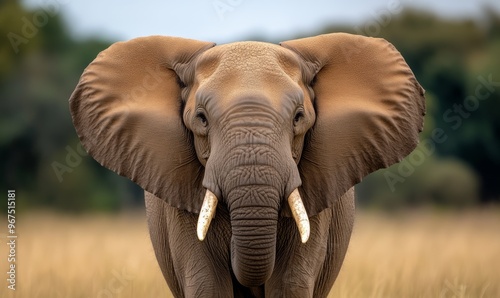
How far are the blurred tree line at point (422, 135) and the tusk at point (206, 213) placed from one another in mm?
8998

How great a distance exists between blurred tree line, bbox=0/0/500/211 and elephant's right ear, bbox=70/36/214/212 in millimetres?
8062

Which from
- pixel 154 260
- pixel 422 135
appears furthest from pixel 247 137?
pixel 422 135

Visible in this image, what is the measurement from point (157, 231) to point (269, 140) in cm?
153

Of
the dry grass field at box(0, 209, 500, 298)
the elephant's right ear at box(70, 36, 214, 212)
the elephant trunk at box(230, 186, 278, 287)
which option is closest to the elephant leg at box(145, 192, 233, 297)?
the elephant's right ear at box(70, 36, 214, 212)

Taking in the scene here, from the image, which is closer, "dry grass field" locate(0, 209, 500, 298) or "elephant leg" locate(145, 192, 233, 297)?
"elephant leg" locate(145, 192, 233, 297)

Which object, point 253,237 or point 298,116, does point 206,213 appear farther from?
point 298,116

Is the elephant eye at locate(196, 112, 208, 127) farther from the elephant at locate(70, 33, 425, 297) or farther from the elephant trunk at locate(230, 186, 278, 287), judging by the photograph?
the elephant trunk at locate(230, 186, 278, 287)

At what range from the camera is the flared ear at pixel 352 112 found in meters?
5.45

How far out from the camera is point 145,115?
5543mm

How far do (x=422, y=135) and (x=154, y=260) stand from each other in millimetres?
10595

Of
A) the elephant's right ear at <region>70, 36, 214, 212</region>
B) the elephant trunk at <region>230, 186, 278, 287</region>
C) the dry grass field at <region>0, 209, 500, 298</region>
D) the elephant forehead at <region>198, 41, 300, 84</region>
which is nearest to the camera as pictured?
the elephant trunk at <region>230, 186, 278, 287</region>

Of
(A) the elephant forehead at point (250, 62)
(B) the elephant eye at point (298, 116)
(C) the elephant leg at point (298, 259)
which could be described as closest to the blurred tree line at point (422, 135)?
(C) the elephant leg at point (298, 259)

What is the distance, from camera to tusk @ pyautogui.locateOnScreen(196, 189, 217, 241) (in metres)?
4.86

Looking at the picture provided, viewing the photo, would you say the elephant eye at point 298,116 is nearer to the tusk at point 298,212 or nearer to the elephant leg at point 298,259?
the tusk at point 298,212
